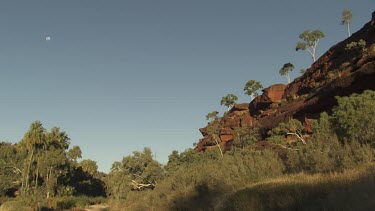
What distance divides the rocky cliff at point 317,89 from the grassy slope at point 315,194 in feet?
105

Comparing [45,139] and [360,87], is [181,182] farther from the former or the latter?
[45,139]

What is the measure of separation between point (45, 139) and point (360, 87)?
187 feet

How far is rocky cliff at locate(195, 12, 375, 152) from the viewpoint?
44.2 metres

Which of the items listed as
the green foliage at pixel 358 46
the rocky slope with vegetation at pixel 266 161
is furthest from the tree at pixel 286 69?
the green foliage at pixel 358 46

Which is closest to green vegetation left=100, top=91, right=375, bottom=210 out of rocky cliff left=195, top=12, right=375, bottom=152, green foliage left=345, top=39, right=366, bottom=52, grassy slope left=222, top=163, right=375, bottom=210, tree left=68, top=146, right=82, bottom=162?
grassy slope left=222, top=163, right=375, bottom=210

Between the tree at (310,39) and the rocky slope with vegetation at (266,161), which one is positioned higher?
the tree at (310,39)

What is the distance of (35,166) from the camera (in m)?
74.4

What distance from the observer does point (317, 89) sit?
186 feet

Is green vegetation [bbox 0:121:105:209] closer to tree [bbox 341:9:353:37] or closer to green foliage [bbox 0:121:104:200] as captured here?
green foliage [bbox 0:121:104:200]

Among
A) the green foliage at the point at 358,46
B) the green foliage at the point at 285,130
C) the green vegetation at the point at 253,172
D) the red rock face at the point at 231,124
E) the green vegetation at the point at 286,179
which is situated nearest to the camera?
the green vegetation at the point at 286,179

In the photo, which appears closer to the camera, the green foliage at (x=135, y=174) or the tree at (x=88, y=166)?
the green foliage at (x=135, y=174)

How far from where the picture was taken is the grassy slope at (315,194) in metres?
9.97

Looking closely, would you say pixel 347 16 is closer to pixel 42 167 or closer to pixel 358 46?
pixel 358 46

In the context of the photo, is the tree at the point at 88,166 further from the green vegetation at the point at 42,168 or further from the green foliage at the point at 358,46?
the green foliage at the point at 358,46
